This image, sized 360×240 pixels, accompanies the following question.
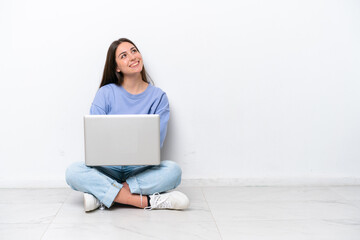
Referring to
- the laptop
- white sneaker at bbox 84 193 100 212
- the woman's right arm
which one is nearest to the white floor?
white sneaker at bbox 84 193 100 212

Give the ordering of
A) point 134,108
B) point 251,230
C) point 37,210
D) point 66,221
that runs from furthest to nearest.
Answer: point 134,108 < point 37,210 < point 66,221 < point 251,230

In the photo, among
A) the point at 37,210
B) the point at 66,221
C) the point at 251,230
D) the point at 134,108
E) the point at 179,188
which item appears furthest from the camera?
the point at 179,188

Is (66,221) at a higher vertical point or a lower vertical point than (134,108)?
lower

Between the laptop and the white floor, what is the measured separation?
0.27 metres

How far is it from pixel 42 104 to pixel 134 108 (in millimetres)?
521

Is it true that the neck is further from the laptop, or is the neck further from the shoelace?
the shoelace

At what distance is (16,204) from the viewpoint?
2107mm

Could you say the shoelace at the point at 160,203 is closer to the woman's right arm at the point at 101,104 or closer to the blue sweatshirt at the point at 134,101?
the blue sweatshirt at the point at 134,101

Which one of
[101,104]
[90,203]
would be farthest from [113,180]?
[101,104]

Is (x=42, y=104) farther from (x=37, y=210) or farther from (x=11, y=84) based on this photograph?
(x=37, y=210)

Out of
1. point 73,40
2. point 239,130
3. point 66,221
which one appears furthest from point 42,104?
point 239,130

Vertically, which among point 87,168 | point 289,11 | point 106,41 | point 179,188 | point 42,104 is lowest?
point 179,188

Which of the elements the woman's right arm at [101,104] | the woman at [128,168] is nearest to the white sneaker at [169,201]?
the woman at [128,168]

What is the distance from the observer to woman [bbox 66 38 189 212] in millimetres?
2025
